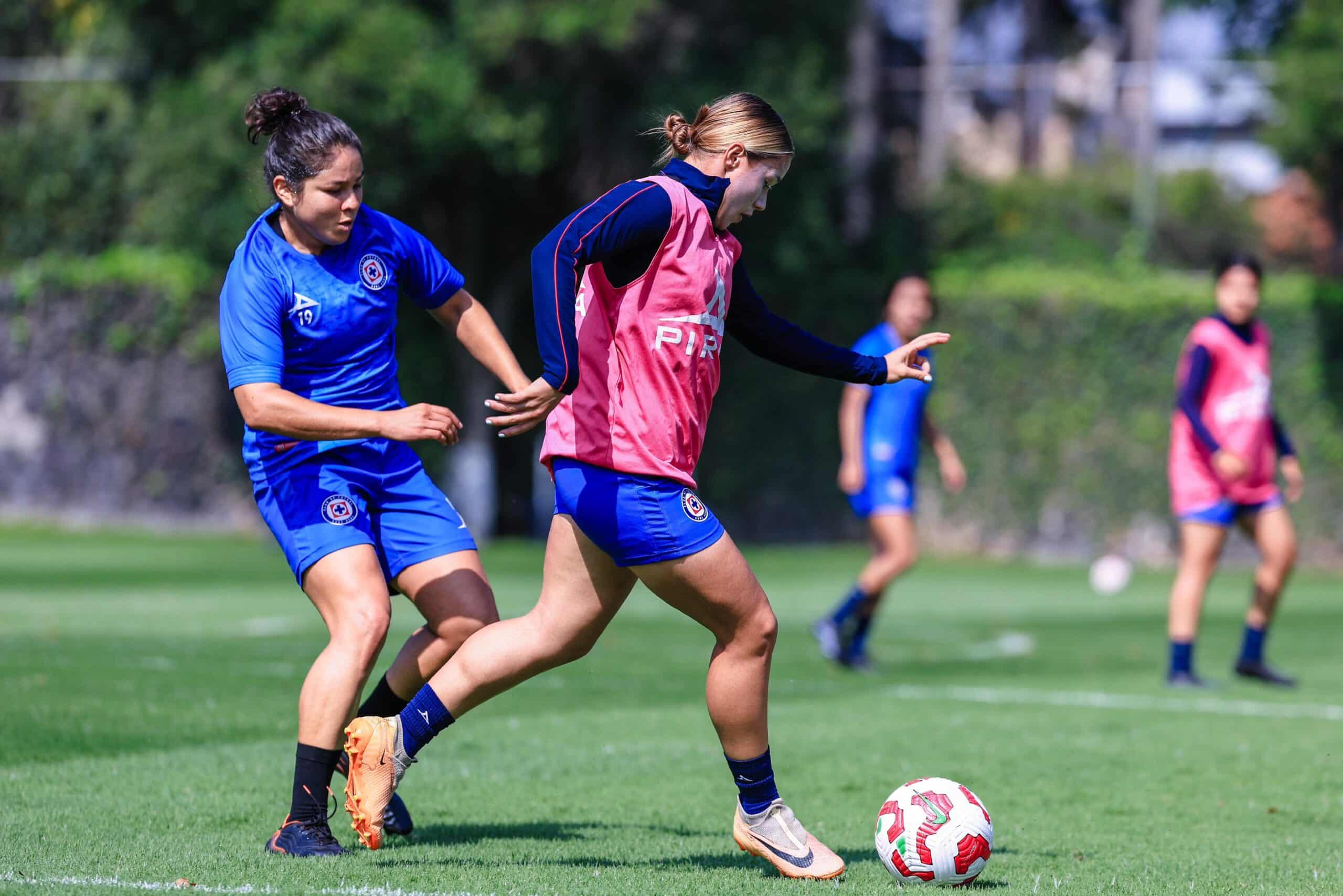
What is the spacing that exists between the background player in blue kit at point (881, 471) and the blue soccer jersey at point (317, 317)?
548 centimetres

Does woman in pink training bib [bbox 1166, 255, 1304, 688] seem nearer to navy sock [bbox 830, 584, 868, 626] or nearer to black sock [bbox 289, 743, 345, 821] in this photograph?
navy sock [bbox 830, 584, 868, 626]

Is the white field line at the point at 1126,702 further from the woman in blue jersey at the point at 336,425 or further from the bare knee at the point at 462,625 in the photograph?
the woman in blue jersey at the point at 336,425

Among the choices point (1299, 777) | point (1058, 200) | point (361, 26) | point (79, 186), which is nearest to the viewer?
point (1299, 777)

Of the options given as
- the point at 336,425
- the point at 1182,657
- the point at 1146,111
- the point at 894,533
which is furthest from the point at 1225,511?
the point at 1146,111

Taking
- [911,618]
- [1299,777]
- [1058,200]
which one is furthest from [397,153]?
[1058,200]

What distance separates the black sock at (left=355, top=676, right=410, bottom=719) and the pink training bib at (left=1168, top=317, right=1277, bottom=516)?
583 cm

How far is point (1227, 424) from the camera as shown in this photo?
1016cm

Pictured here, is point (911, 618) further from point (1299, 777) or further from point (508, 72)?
point (508, 72)

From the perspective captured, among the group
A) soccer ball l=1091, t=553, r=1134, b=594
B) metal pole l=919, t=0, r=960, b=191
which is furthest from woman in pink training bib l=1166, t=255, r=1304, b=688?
metal pole l=919, t=0, r=960, b=191

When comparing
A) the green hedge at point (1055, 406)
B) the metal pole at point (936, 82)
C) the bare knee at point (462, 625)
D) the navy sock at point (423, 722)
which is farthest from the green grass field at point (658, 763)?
the metal pole at point (936, 82)

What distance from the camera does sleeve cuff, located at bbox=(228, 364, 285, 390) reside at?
4.96 m

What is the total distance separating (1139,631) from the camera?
14.0 metres

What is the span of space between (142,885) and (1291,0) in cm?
2149

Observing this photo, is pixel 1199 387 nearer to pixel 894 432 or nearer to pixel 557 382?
pixel 894 432
